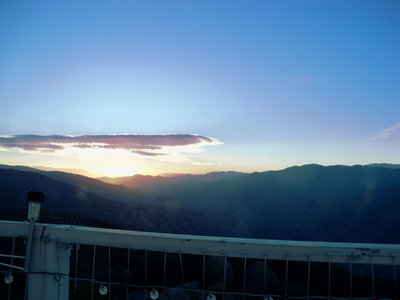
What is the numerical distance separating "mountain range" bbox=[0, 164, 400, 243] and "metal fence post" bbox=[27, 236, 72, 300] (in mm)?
26821

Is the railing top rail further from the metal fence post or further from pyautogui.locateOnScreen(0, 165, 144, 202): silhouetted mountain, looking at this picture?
pyautogui.locateOnScreen(0, 165, 144, 202): silhouetted mountain

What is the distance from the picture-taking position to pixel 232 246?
166cm

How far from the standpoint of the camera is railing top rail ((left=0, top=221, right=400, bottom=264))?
61.7 inches

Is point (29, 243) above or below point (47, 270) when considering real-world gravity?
above

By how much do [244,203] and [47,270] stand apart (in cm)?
6898

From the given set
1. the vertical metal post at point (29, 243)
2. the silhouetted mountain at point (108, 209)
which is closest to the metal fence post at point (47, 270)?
the vertical metal post at point (29, 243)

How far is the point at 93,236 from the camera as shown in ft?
5.90

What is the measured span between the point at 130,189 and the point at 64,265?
66.3 meters

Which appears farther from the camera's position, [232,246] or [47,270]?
[47,270]

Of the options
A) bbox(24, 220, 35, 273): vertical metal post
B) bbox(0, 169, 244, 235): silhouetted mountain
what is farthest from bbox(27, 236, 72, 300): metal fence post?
bbox(0, 169, 244, 235): silhouetted mountain

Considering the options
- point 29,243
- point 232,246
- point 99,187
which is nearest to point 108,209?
point 99,187

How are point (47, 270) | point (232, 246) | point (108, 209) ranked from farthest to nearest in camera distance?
point (108, 209) < point (47, 270) < point (232, 246)

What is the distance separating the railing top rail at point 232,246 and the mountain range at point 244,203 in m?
27.1

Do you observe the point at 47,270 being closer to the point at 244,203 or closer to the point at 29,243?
the point at 29,243
